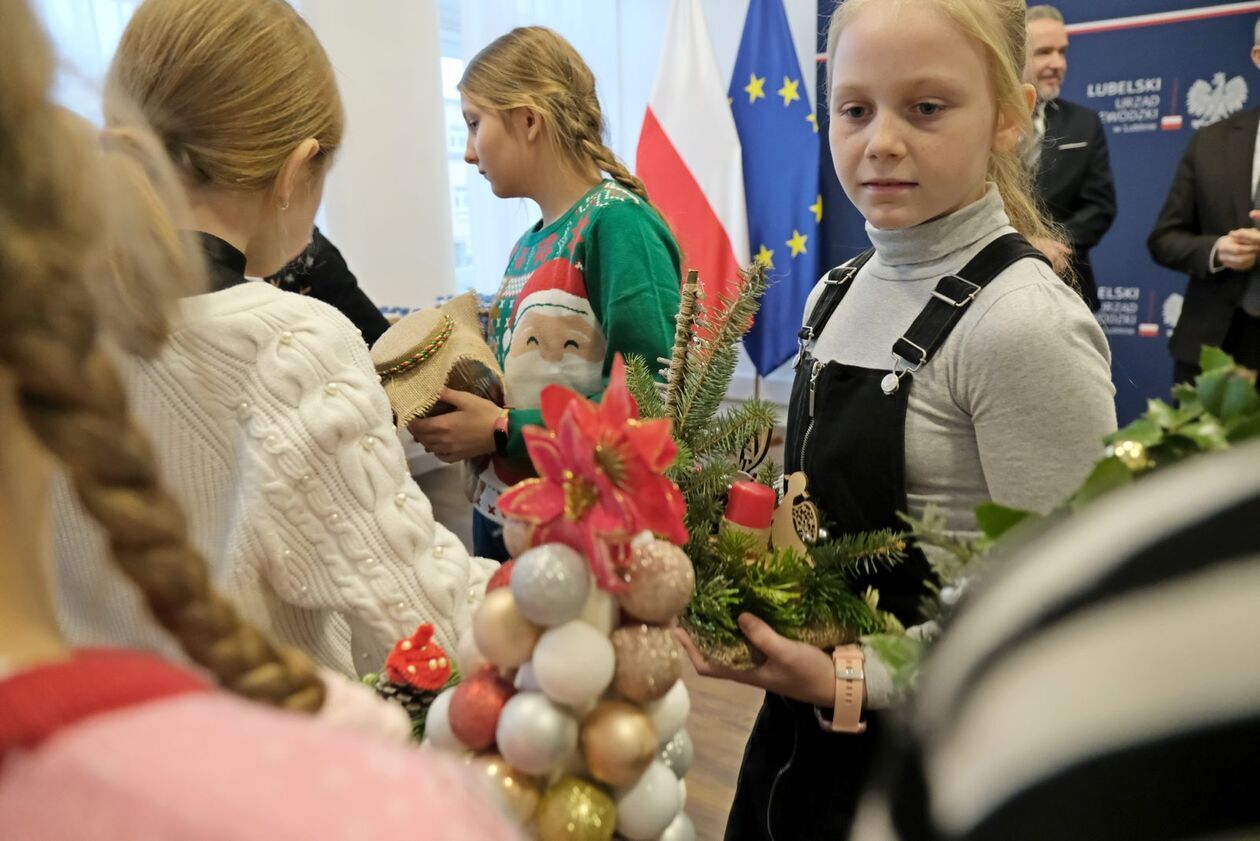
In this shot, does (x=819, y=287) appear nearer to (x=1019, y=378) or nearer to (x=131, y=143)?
(x=1019, y=378)

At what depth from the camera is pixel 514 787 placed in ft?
1.76

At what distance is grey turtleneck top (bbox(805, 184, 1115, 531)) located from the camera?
0.87 metres

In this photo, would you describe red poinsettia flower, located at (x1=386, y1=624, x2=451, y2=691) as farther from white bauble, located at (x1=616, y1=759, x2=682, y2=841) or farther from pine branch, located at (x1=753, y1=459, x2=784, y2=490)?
pine branch, located at (x1=753, y1=459, x2=784, y2=490)

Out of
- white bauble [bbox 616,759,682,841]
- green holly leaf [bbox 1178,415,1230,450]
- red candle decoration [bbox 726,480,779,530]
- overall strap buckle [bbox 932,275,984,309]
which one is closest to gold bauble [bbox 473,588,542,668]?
white bauble [bbox 616,759,682,841]

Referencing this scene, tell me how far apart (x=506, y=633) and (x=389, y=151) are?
11.7 ft

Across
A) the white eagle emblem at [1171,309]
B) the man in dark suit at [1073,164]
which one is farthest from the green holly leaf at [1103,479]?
the white eagle emblem at [1171,309]

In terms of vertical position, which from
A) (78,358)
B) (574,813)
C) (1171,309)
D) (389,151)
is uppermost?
(78,358)

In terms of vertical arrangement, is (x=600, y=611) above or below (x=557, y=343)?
above

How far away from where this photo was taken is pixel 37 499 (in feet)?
1.26

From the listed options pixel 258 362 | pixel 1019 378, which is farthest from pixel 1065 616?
pixel 258 362

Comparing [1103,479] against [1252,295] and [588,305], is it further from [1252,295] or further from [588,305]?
[1252,295]

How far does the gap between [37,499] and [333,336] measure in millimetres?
552

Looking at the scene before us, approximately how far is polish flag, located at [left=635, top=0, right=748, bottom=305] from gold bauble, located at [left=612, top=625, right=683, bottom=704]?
3704mm

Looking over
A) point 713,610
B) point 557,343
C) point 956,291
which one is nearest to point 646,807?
point 713,610
